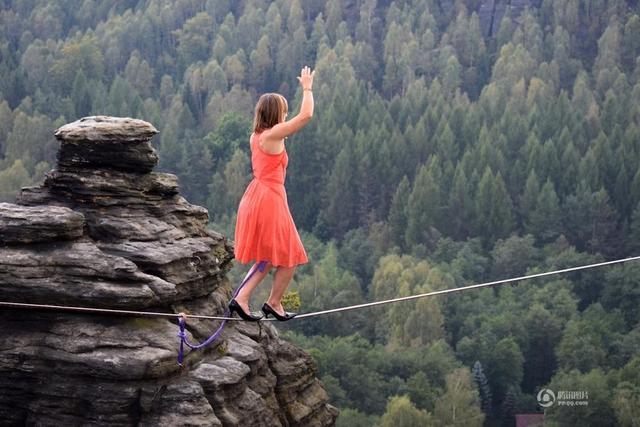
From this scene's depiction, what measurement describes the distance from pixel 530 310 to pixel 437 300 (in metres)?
5.20

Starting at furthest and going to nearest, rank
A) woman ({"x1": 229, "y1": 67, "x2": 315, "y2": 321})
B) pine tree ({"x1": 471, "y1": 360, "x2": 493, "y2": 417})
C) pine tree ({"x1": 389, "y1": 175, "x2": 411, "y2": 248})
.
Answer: pine tree ({"x1": 389, "y1": 175, "x2": 411, "y2": 248}) → pine tree ({"x1": 471, "y1": 360, "x2": 493, "y2": 417}) → woman ({"x1": 229, "y1": 67, "x2": 315, "y2": 321})

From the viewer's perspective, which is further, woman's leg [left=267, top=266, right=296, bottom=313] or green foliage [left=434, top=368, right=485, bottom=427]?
green foliage [left=434, top=368, right=485, bottom=427]

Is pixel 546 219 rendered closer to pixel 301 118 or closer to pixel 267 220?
pixel 267 220

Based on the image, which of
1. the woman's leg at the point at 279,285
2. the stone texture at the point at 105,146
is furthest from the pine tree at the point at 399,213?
the woman's leg at the point at 279,285

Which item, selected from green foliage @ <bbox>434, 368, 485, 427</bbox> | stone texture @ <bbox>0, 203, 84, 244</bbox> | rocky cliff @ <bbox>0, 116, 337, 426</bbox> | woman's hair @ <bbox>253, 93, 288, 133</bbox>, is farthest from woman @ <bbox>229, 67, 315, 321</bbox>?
green foliage @ <bbox>434, 368, 485, 427</bbox>

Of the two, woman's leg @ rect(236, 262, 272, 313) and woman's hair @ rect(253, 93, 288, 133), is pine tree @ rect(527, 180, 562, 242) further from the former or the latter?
woman's hair @ rect(253, 93, 288, 133)

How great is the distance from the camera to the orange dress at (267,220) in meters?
11.7

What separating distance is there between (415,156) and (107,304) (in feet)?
282

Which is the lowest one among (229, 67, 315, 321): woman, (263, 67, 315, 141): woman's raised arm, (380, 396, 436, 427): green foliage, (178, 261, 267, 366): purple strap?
(380, 396, 436, 427): green foliage

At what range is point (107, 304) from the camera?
49.4 ft

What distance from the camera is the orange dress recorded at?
38.2ft

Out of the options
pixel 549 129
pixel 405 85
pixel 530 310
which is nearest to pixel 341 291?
pixel 530 310

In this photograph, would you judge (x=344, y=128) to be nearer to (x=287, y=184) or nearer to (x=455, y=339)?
(x=287, y=184)

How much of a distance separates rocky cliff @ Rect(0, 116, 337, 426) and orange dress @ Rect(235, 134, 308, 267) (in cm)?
351
